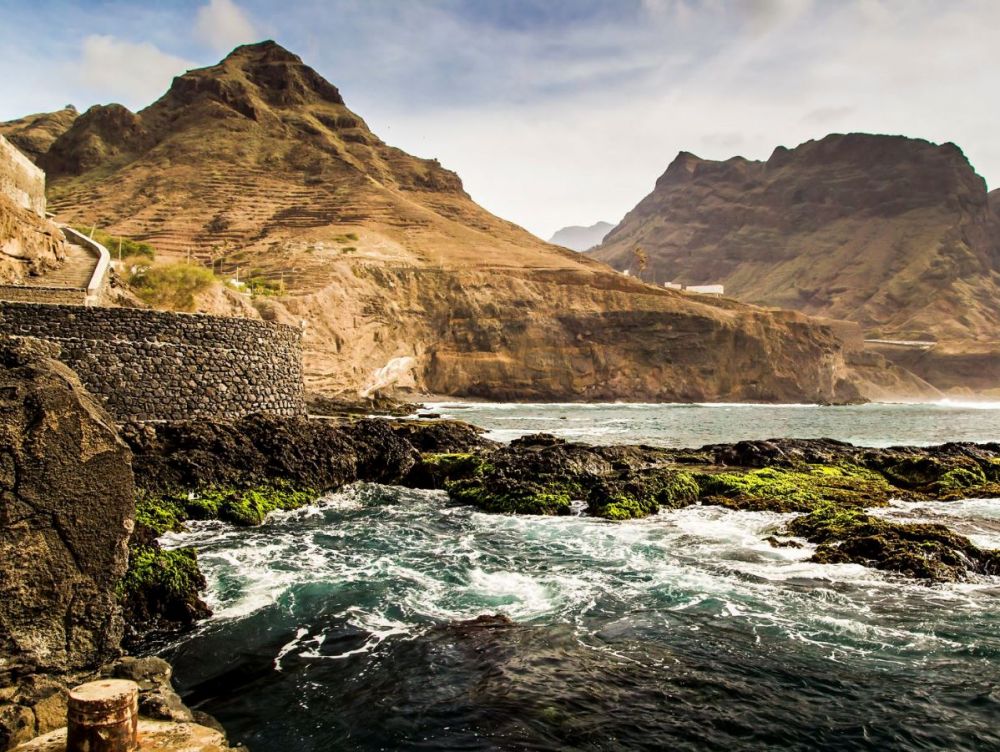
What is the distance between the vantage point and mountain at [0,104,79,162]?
359ft

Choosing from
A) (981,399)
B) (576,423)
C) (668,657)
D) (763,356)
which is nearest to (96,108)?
(576,423)

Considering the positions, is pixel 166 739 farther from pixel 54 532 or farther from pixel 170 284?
pixel 170 284

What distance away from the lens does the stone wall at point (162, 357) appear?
17703 mm

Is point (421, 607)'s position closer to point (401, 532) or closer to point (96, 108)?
point (401, 532)

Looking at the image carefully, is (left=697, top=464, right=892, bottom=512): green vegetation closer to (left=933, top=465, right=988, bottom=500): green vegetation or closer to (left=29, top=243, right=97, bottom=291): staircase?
(left=933, top=465, right=988, bottom=500): green vegetation

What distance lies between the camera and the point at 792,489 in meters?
18.8

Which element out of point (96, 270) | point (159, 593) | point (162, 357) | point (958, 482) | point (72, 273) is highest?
point (96, 270)

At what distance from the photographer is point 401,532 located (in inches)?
584

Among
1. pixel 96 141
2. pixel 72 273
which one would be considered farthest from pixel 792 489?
pixel 96 141

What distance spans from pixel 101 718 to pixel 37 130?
14797 centimetres

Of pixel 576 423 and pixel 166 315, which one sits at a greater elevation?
pixel 166 315

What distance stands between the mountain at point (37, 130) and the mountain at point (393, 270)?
9822 millimetres

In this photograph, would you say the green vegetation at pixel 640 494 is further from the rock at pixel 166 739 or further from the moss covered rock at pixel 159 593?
the rock at pixel 166 739

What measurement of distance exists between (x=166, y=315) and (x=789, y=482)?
63.1 feet
